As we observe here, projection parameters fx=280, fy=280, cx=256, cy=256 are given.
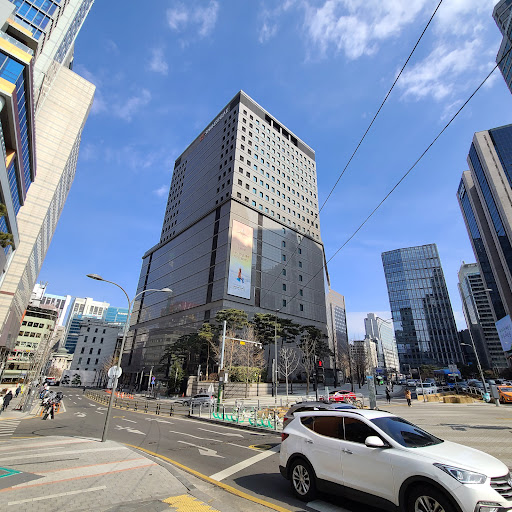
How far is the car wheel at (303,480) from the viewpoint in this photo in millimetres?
5312

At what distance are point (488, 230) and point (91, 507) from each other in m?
132

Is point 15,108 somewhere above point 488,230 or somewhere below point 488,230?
below

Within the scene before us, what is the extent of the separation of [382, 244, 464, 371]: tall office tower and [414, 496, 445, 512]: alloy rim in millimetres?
134057

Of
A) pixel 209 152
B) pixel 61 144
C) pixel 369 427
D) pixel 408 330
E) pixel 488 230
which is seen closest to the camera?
pixel 369 427

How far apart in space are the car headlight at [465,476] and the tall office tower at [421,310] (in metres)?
134

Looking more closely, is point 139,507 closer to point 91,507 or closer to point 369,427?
point 91,507

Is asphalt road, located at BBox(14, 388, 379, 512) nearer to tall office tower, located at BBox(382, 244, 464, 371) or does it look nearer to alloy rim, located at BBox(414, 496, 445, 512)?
alloy rim, located at BBox(414, 496, 445, 512)

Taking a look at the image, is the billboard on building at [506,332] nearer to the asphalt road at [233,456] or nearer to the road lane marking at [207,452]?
the asphalt road at [233,456]

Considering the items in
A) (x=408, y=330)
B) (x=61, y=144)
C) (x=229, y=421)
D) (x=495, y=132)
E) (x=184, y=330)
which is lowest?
(x=229, y=421)

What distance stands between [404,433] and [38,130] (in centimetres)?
8103

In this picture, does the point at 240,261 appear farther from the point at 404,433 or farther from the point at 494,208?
the point at 494,208

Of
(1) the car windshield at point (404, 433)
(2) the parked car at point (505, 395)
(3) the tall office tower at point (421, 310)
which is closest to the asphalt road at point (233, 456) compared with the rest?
(1) the car windshield at point (404, 433)

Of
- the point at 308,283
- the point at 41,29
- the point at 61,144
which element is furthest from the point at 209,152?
the point at 308,283

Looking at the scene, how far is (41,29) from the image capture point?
53.5 m
